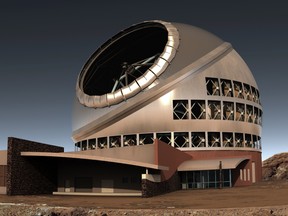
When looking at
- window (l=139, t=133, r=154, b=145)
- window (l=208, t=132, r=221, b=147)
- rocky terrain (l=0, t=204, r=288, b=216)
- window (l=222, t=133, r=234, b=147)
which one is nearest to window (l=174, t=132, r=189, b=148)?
window (l=139, t=133, r=154, b=145)

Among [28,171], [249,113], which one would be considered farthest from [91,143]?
[249,113]

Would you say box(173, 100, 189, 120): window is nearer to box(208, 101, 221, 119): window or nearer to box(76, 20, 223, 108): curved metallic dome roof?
box(208, 101, 221, 119): window

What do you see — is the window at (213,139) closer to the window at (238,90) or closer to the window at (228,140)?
the window at (228,140)

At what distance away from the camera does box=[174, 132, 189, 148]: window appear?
1687 inches

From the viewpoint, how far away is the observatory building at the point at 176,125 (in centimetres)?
3722

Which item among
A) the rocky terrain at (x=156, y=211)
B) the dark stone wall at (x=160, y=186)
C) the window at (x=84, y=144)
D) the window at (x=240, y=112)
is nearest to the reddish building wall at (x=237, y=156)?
the window at (x=240, y=112)

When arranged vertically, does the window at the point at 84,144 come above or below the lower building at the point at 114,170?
above

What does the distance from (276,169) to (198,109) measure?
38420mm

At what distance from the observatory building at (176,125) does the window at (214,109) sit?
0.12 m

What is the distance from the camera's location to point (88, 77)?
5569 cm

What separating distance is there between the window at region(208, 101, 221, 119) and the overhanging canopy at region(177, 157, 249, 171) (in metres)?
5.57

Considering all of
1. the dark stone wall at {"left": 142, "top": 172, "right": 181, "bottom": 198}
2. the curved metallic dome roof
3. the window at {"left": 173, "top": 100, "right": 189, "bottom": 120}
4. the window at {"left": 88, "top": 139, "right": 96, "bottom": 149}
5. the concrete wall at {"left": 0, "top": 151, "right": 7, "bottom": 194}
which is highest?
the curved metallic dome roof

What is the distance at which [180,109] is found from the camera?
43.8 metres

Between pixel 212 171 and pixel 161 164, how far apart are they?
416 inches
